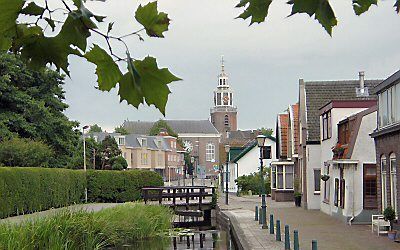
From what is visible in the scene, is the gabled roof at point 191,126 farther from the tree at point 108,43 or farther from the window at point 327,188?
the tree at point 108,43

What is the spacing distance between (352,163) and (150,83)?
74.5 ft

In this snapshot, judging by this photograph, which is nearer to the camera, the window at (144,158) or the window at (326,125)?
the window at (326,125)

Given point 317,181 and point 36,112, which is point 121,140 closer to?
point 36,112

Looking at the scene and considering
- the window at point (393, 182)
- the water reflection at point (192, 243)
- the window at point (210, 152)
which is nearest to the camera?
the window at point (393, 182)

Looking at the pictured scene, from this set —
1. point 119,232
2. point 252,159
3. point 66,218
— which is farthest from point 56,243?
point 252,159

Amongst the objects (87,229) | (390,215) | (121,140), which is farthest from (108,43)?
(121,140)

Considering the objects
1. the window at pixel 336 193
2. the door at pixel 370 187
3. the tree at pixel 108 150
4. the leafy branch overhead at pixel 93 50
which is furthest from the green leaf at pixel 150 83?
the tree at pixel 108 150

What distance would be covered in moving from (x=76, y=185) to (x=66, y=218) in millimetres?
23579

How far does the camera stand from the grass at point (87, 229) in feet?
49.3

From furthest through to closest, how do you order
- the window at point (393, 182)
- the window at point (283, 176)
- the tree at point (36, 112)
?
the window at point (283, 176), the tree at point (36, 112), the window at point (393, 182)

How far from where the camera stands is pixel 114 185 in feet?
149

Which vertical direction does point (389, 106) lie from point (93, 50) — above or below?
above

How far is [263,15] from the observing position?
202 centimetres

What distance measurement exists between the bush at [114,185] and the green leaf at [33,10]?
43232 mm
